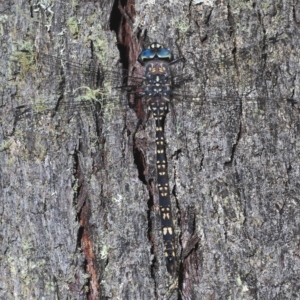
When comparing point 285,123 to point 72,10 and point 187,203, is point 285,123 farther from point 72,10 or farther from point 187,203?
point 72,10

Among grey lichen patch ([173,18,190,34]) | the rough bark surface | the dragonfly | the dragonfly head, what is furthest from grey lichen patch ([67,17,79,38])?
grey lichen patch ([173,18,190,34])

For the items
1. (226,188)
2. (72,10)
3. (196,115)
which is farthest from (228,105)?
(72,10)

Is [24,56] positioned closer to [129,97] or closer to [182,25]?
[129,97]

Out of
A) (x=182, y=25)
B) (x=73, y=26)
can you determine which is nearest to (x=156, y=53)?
(x=182, y=25)

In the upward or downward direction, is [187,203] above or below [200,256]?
above

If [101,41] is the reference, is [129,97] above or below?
below

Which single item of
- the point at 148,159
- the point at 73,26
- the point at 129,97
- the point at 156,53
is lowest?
the point at 148,159
